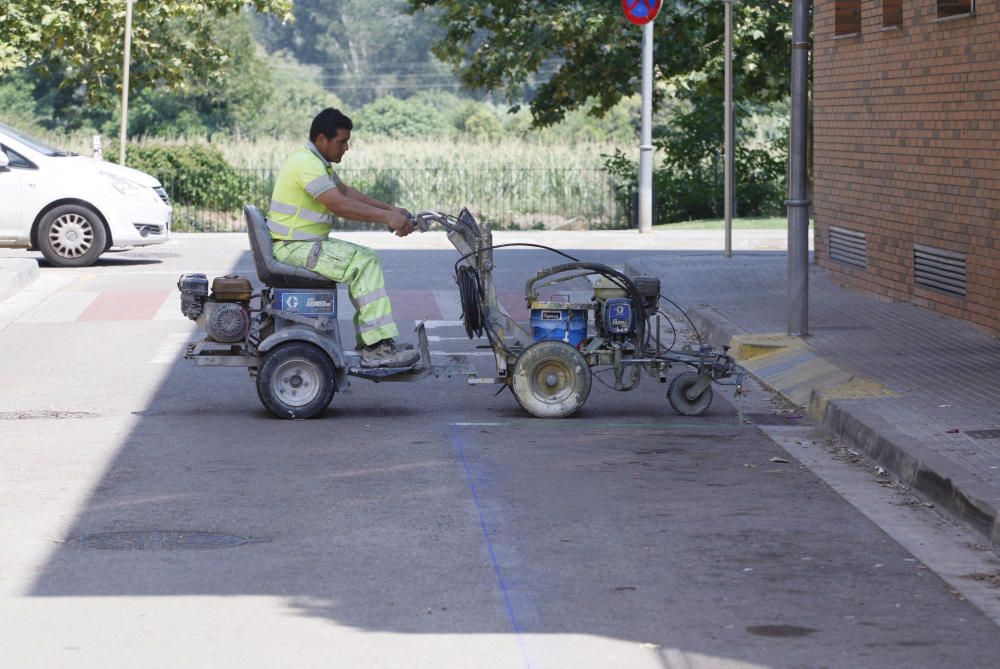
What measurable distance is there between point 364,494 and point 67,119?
5550 centimetres

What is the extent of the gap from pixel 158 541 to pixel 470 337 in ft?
11.9

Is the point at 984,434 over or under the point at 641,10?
under

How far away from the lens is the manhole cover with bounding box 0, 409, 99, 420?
1119 centimetres

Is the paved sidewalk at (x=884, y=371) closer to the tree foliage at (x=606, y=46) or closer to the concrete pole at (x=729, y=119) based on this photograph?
the concrete pole at (x=729, y=119)

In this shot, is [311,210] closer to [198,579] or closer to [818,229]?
[198,579]

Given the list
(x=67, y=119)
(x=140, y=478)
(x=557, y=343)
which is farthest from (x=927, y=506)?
(x=67, y=119)

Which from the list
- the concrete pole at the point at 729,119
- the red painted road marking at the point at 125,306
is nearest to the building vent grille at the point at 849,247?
the concrete pole at the point at 729,119

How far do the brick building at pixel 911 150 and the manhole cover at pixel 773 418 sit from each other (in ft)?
11.2

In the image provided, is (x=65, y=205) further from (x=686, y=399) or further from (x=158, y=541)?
(x=158, y=541)

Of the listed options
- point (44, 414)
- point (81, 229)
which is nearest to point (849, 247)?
point (81, 229)

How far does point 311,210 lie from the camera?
1113 cm

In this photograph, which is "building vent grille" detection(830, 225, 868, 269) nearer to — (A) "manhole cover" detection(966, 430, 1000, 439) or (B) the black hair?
(B) the black hair

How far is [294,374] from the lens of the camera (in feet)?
36.3

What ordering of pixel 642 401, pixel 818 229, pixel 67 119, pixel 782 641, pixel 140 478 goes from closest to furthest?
pixel 782 641 → pixel 140 478 → pixel 642 401 → pixel 818 229 → pixel 67 119
